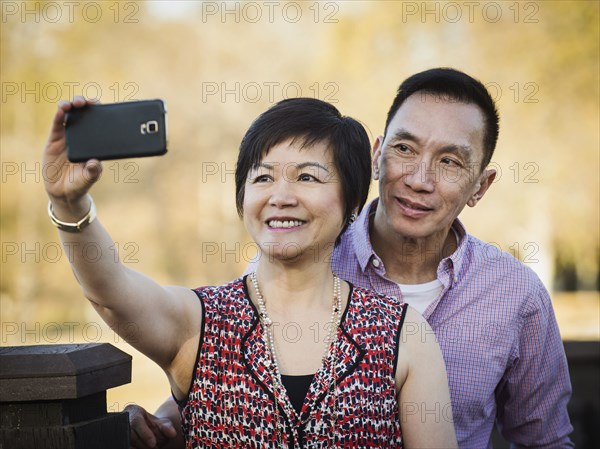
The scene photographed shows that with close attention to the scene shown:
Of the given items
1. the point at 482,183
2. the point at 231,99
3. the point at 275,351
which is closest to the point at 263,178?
the point at 275,351

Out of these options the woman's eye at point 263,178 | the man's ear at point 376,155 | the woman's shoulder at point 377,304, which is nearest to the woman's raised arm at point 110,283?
the woman's eye at point 263,178

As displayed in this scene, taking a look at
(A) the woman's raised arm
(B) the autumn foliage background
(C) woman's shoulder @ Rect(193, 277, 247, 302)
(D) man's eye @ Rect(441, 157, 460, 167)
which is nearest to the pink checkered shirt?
(D) man's eye @ Rect(441, 157, 460, 167)

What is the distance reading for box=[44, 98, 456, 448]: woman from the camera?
2.11 meters

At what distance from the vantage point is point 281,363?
2189 mm

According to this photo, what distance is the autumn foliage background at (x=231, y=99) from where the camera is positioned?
1369 centimetres

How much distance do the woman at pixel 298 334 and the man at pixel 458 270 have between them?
2.17ft

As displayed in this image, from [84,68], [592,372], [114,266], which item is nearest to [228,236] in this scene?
[84,68]

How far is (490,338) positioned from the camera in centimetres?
298

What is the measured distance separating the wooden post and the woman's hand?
0.31 metres

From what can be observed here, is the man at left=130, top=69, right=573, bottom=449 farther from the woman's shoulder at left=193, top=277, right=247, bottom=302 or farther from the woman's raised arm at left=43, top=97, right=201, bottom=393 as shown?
the woman's raised arm at left=43, top=97, right=201, bottom=393

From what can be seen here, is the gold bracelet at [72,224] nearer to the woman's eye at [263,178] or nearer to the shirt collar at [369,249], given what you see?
the woman's eye at [263,178]

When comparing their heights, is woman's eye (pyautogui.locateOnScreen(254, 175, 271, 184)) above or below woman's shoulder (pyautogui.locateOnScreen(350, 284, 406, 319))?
above

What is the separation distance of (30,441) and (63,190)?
19.5 inches

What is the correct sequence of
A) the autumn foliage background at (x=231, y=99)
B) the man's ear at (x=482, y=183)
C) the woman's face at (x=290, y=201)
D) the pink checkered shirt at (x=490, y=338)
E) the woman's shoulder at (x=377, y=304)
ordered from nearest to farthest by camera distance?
the woman's face at (x=290, y=201), the woman's shoulder at (x=377, y=304), the pink checkered shirt at (x=490, y=338), the man's ear at (x=482, y=183), the autumn foliage background at (x=231, y=99)
